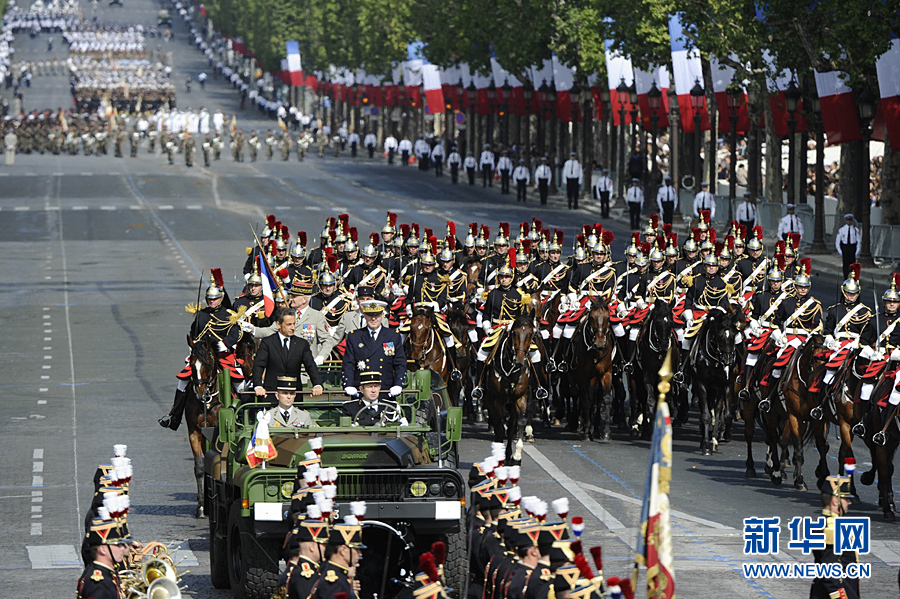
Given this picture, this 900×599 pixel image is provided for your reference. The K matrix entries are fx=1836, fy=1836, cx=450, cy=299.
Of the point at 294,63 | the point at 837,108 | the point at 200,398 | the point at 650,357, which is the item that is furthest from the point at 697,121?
the point at 294,63

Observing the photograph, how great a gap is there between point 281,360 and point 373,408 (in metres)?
1.34

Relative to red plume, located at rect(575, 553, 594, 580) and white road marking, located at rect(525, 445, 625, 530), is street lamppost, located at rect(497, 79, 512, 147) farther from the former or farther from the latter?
red plume, located at rect(575, 553, 594, 580)

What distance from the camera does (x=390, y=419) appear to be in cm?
1675

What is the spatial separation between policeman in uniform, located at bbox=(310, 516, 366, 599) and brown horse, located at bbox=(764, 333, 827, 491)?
33.8 feet

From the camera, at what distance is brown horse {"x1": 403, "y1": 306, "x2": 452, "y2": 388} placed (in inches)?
936

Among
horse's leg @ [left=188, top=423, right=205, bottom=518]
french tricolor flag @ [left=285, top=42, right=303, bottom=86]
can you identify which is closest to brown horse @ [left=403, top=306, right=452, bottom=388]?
horse's leg @ [left=188, top=423, right=205, bottom=518]

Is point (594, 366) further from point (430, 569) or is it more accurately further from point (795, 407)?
point (430, 569)

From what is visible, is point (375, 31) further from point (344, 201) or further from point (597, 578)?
point (597, 578)

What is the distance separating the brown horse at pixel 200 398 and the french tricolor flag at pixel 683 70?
3553 cm

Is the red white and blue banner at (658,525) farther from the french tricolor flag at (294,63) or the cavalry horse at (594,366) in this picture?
the french tricolor flag at (294,63)

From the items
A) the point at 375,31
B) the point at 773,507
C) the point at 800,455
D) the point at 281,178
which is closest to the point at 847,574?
the point at 773,507

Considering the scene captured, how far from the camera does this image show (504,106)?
78.1 meters

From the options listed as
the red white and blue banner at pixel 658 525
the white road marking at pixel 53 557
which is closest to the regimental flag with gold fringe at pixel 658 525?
the red white and blue banner at pixel 658 525

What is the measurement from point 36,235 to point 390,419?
4146 cm
